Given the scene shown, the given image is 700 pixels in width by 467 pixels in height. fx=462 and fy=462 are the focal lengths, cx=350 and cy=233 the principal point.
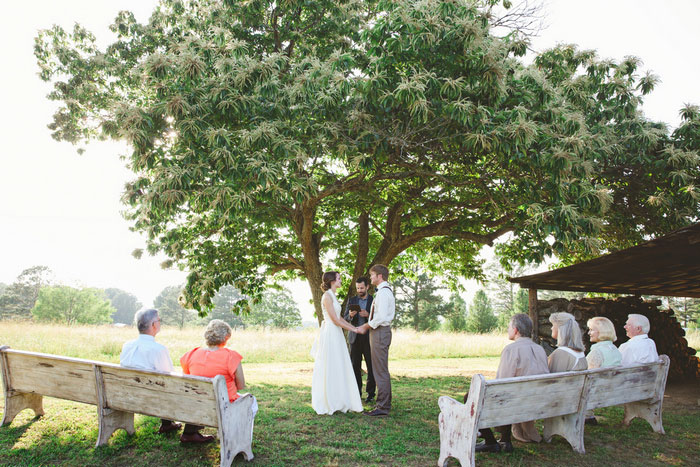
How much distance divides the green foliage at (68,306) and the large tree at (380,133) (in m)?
54.0

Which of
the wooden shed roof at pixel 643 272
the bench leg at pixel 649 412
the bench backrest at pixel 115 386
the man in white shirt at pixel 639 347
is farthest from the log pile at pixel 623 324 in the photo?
the bench backrest at pixel 115 386

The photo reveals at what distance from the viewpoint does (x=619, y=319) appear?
11523 millimetres

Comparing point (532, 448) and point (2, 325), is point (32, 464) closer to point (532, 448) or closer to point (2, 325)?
point (532, 448)

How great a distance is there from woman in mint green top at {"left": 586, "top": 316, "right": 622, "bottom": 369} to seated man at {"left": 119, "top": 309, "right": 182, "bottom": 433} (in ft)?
15.5

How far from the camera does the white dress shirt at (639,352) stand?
5.73 meters

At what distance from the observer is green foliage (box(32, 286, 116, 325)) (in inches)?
2183

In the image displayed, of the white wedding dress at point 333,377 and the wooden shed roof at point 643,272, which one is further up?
the wooden shed roof at point 643,272

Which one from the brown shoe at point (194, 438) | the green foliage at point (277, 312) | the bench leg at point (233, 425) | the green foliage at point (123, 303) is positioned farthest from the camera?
the green foliage at point (123, 303)

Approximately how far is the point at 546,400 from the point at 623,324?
Result: 28.5 ft

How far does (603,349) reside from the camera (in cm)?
550

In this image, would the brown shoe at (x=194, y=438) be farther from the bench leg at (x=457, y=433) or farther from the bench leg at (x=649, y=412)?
the bench leg at (x=649, y=412)

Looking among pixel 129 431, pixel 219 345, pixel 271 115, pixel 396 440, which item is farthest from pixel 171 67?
pixel 396 440

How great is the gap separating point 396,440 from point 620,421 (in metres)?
3.45

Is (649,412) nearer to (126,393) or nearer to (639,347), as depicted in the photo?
(639,347)
